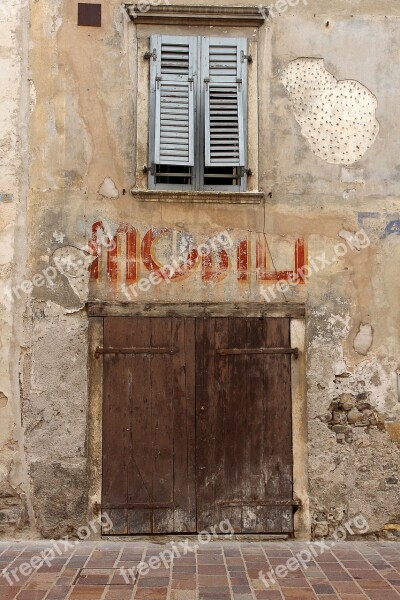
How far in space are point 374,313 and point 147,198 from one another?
2545mm

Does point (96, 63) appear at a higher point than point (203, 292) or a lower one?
higher

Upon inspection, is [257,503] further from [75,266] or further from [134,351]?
[75,266]

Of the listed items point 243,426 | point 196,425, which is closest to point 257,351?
point 243,426

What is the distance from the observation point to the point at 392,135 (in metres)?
6.75

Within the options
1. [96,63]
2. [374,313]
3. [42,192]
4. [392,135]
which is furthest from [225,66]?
[374,313]

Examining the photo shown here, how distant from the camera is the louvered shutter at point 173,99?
649cm

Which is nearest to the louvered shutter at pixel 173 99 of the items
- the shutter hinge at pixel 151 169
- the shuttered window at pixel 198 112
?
the shuttered window at pixel 198 112

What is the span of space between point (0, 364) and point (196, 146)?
9.59 feet

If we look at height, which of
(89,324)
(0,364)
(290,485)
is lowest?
(290,485)

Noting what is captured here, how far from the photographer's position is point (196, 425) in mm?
6395

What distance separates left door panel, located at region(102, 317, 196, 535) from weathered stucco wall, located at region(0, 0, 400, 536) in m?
0.27

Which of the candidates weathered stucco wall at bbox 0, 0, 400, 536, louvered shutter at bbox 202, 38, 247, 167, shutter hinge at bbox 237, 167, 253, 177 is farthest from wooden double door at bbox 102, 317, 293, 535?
louvered shutter at bbox 202, 38, 247, 167

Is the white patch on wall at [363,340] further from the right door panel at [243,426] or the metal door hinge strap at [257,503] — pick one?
the metal door hinge strap at [257,503]

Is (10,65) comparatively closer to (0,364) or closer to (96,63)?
(96,63)
